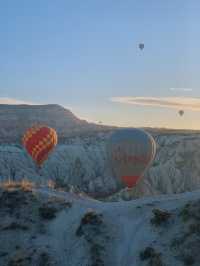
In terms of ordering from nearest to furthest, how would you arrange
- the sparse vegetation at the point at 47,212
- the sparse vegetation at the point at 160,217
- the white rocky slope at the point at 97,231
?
the white rocky slope at the point at 97,231, the sparse vegetation at the point at 160,217, the sparse vegetation at the point at 47,212

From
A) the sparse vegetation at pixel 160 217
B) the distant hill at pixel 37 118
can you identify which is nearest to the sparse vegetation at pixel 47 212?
the sparse vegetation at pixel 160 217

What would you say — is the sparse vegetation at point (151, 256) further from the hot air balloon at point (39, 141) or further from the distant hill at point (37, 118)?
the distant hill at point (37, 118)

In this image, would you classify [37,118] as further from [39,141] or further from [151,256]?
[151,256]

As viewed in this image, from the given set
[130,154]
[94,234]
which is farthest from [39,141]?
[94,234]

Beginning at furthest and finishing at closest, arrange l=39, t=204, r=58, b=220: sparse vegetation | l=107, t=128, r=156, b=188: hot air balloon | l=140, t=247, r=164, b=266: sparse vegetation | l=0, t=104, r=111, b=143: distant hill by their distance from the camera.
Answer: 1. l=0, t=104, r=111, b=143: distant hill
2. l=107, t=128, r=156, b=188: hot air balloon
3. l=39, t=204, r=58, b=220: sparse vegetation
4. l=140, t=247, r=164, b=266: sparse vegetation

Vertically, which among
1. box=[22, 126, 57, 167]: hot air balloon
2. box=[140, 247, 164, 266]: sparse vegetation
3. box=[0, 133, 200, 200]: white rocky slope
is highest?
box=[22, 126, 57, 167]: hot air balloon

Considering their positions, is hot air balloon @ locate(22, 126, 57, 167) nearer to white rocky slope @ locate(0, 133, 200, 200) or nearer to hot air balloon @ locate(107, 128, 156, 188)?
hot air balloon @ locate(107, 128, 156, 188)

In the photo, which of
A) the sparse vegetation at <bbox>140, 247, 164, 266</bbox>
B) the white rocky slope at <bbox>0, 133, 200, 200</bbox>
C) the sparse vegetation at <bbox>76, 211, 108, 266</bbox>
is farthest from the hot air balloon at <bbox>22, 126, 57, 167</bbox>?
the sparse vegetation at <bbox>140, 247, 164, 266</bbox>
